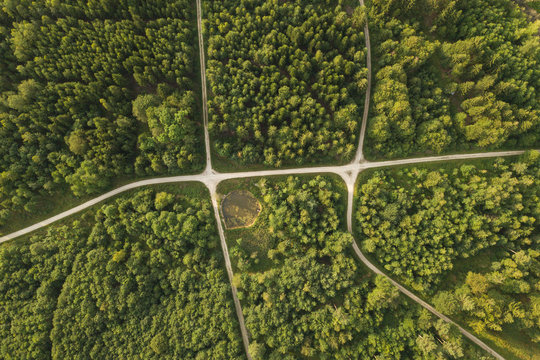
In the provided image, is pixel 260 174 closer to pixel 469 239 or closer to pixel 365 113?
pixel 365 113

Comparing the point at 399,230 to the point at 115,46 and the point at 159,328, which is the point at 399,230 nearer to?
the point at 159,328

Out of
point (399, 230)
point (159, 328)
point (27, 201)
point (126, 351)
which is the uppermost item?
point (27, 201)

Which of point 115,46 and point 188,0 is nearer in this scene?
point 115,46

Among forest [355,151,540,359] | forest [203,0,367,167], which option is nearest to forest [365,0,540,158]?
forest [203,0,367,167]

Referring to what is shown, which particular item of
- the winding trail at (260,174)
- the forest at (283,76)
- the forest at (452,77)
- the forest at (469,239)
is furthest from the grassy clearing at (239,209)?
the forest at (452,77)

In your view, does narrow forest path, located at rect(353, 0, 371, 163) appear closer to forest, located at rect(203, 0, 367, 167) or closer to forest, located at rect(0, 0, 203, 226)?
forest, located at rect(203, 0, 367, 167)

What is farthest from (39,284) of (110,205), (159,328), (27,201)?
(159,328)
